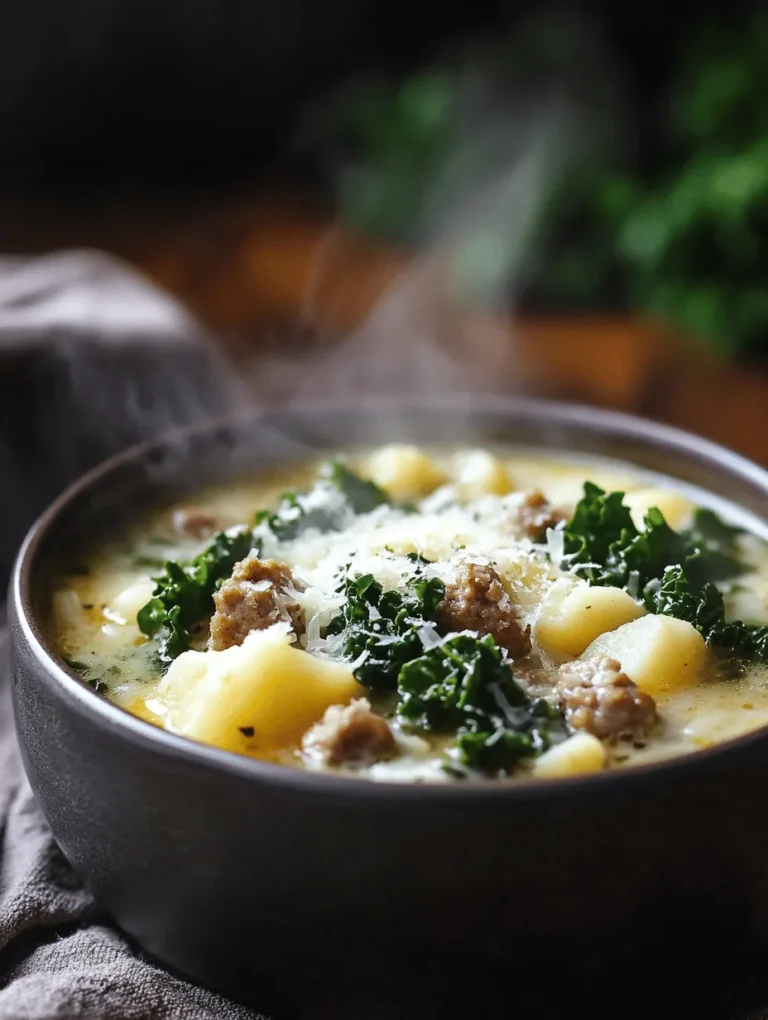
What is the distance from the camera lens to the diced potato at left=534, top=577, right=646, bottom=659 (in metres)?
2.87

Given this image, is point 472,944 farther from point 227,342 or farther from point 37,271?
point 227,342

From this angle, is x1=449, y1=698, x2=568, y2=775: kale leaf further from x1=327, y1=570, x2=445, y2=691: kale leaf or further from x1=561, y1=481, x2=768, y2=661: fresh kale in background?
x1=561, y1=481, x2=768, y2=661: fresh kale in background

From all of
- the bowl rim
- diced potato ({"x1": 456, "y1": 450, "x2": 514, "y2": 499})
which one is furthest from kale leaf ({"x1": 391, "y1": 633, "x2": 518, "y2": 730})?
diced potato ({"x1": 456, "y1": 450, "x2": 514, "y2": 499})

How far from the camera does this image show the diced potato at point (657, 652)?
9.03 ft

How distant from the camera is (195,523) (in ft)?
11.9

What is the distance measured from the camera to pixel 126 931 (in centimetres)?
272

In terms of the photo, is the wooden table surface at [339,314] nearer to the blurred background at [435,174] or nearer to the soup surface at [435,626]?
the blurred background at [435,174]

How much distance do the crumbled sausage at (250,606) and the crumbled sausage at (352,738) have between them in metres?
0.38

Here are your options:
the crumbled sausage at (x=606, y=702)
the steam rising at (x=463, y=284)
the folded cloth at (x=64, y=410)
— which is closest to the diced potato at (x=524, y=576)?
the crumbled sausage at (x=606, y=702)

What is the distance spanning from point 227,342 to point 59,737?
3.85m

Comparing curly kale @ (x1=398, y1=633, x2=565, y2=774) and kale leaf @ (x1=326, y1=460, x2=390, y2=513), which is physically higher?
curly kale @ (x1=398, y1=633, x2=565, y2=774)

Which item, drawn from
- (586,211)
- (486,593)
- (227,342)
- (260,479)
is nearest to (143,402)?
(260,479)

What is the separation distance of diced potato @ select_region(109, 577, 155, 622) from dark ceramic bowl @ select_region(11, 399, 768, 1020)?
0.50 meters

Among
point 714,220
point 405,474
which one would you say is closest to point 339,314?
point 714,220
